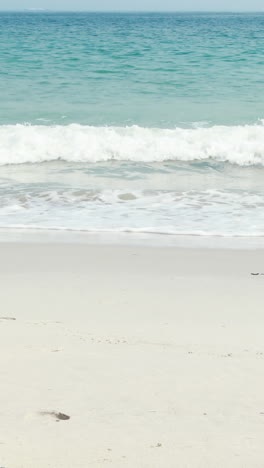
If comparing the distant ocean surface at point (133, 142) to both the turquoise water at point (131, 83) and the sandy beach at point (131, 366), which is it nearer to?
the turquoise water at point (131, 83)

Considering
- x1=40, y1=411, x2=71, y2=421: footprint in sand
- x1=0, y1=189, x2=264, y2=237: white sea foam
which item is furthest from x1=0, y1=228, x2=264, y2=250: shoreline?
x1=40, y1=411, x2=71, y2=421: footprint in sand

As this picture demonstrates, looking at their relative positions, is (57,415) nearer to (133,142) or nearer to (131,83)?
(133,142)

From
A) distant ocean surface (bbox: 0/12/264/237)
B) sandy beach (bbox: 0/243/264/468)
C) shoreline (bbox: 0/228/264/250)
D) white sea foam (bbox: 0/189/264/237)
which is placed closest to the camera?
sandy beach (bbox: 0/243/264/468)

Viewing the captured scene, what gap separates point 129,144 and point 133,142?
0.09 m

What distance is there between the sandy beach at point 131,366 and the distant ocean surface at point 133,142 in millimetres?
1927

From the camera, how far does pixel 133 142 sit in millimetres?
11531

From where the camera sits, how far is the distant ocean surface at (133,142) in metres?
7.25

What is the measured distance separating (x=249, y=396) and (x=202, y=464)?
1.93 feet

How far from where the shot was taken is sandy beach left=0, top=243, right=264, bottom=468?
2.51 metres

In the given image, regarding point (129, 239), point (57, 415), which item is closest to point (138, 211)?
point (129, 239)

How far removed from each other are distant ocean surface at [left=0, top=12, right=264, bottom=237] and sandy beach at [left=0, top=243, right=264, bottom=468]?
1.93 metres

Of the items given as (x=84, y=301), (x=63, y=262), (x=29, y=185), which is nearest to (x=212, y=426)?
(x=84, y=301)

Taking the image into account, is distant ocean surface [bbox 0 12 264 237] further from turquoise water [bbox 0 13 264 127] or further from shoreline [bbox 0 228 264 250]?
shoreline [bbox 0 228 264 250]

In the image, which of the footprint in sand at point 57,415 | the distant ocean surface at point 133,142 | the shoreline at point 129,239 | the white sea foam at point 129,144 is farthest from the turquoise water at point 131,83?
the footprint in sand at point 57,415
